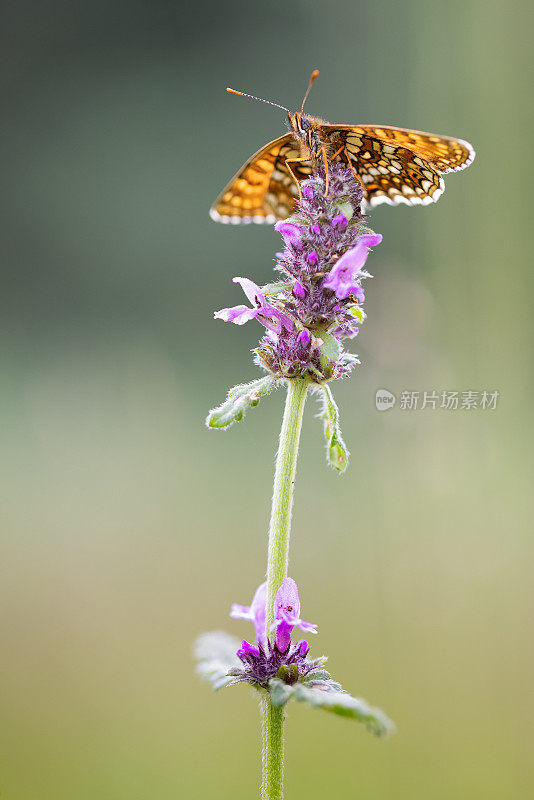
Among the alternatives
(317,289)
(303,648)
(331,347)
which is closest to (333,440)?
(331,347)

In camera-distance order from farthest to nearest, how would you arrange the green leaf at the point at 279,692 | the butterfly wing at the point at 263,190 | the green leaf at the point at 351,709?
the butterfly wing at the point at 263,190 < the green leaf at the point at 279,692 < the green leaf at the point at 351,709

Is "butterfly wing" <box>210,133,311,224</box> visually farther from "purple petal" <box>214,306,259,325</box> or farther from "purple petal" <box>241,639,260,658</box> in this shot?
"purple petal" <box>241,639,260,658</box>

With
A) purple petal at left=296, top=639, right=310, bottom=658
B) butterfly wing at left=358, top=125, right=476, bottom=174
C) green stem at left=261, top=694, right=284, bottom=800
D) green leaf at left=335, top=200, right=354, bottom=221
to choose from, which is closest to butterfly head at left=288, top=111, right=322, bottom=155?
butterfly wing at left=358, top=125, right=476, bottom=174

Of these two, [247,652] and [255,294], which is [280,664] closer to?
[247,652]

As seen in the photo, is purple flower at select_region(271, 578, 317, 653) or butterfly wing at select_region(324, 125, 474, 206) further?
butterfly wing at select_region(324, 125, 474, 206)

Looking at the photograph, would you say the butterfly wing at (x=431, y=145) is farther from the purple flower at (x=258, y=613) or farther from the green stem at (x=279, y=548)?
the purple flower at (x=258, y=613)

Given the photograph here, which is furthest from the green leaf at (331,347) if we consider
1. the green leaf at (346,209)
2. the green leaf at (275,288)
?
the green leaf at (346,209)
